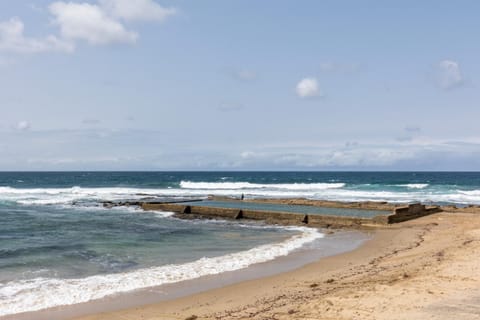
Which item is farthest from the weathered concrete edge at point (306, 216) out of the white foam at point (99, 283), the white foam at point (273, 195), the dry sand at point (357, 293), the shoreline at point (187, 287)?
the white foam at point (273, 195)

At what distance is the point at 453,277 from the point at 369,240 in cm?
851

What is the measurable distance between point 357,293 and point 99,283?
6027 millimetres

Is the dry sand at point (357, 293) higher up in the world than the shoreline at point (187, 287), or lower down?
higher up

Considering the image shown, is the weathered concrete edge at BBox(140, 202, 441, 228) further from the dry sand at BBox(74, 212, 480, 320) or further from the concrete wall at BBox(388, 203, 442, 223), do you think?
the dry sand at BBox(74, 212, 480, 320)

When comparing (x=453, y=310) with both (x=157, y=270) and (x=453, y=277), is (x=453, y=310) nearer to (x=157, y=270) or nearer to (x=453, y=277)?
(x=453, y=277)

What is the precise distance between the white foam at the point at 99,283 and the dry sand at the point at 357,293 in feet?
4.92

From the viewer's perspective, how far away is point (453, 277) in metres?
9.62

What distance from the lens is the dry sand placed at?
7535 mm

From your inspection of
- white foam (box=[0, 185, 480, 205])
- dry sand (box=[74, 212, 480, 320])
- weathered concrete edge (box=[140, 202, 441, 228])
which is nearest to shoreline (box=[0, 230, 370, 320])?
dry sand (box=[74, 212, 480, 320])

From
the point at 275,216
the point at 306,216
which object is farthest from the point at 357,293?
the point at 275,216

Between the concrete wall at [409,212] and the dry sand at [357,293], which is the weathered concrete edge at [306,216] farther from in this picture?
the dry sand at [357,293]

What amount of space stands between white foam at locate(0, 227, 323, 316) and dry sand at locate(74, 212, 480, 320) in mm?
1500

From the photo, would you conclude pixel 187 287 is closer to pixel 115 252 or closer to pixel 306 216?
pixel 115 252

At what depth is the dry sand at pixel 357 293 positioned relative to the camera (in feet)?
24.7
